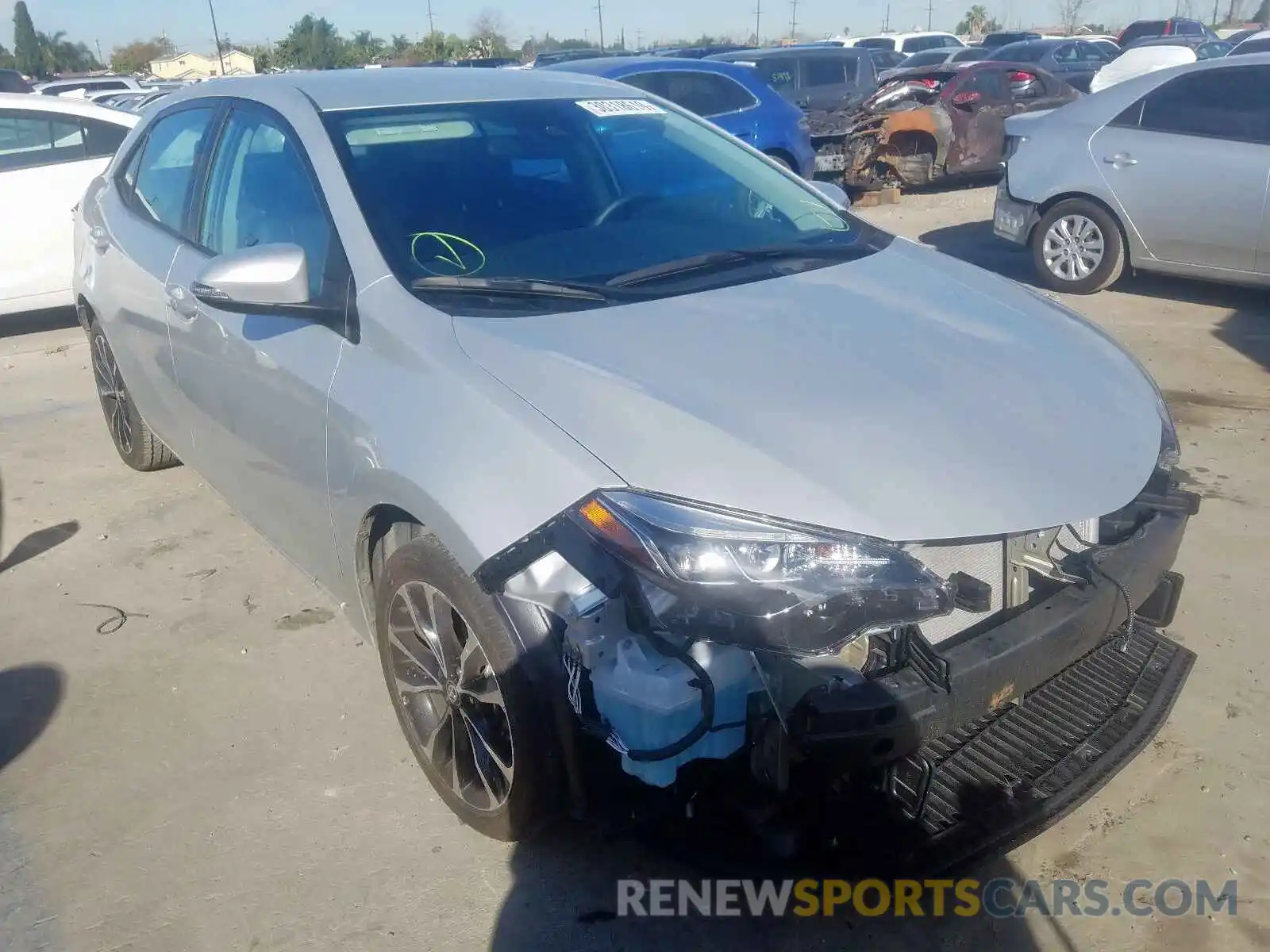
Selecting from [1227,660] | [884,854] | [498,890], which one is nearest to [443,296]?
[498,890]

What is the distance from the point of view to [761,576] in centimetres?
200

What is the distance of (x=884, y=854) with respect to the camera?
2.20m

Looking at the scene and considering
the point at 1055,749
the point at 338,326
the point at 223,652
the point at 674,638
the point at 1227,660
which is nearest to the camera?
the point at 674,638

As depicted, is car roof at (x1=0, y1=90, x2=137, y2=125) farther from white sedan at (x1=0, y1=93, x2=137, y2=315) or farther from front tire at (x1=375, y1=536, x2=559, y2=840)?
front tire at (x1=375, y1=536, x2=559, y2=840)

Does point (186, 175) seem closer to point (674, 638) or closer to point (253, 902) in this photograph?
point (253, 902)

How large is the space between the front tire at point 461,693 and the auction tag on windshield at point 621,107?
174 cm

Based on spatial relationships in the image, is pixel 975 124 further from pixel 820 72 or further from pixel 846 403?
pixel 846 403

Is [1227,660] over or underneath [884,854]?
underneath

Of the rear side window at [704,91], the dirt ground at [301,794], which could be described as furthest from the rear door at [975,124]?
the dirt ground at [301,794]

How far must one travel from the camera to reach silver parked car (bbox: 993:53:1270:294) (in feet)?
22.0

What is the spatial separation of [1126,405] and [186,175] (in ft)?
10.3

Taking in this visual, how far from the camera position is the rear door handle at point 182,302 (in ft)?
11.2

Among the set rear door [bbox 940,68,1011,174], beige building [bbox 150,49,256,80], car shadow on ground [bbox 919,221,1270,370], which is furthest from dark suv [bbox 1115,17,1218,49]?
beige building [bbox 150,49,256,80]

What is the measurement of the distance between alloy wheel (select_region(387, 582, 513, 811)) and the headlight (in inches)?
21.5
